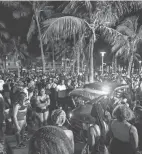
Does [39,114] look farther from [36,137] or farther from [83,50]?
[83,50]

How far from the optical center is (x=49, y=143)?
1927 millimetres

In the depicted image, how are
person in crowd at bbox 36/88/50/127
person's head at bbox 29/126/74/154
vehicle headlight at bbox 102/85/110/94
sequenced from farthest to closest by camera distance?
vehicle headlight at bbox 102/85/110/94 < person in crowd at bbox 36/88/50/127 < person's head at bbox 29/126/74/154

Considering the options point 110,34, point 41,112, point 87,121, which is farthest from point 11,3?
point 87,121

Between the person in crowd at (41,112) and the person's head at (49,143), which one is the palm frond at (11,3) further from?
the person's head at (49,143)

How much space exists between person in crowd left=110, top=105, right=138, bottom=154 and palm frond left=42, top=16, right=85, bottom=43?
8804 millimetres

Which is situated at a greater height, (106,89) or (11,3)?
(11,3)

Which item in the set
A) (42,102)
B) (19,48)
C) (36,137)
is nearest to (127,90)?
(42,102)

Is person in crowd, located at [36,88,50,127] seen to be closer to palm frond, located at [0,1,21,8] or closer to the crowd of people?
the crowd of people

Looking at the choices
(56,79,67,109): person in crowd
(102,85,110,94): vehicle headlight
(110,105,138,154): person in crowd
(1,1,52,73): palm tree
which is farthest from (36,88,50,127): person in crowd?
(1,1,52,73): palm tree

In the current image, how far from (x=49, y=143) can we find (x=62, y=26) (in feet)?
35.2

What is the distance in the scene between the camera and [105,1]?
484 inches

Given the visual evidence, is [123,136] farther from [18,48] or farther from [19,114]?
[18,48]

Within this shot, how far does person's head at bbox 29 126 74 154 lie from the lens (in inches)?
75.2

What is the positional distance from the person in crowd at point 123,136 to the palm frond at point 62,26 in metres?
8.80
